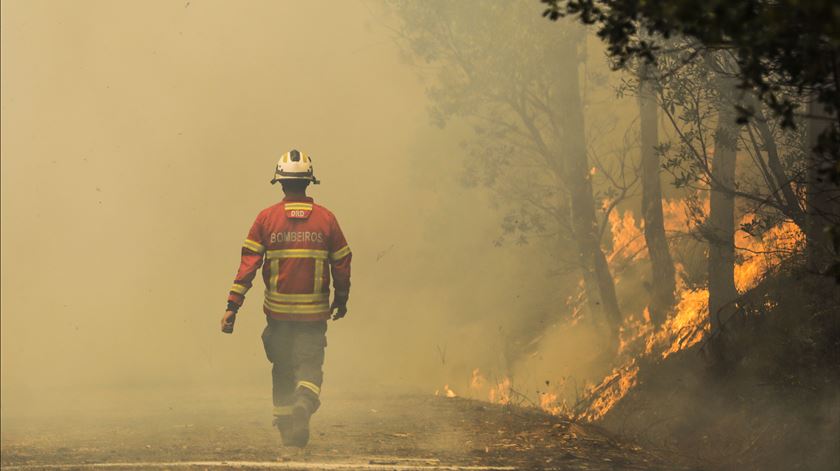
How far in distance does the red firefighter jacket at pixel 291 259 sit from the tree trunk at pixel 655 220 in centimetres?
740

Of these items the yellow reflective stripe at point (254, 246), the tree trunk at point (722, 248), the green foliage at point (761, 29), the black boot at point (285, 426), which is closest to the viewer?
the green foliage at point (761, 29)

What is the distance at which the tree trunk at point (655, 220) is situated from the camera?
56.0ft

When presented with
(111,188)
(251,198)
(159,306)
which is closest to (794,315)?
(159,306)

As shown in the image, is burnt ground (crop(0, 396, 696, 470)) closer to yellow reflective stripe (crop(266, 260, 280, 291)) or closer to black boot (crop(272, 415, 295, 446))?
black boot (crop(272, 415, 295, 446))

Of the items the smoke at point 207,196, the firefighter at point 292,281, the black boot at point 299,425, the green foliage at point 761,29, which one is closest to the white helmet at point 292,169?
the firefighter at point 292,281

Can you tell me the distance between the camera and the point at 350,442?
10.6 metres

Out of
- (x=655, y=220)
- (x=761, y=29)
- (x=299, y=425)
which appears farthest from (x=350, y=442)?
(x=655, y=220)

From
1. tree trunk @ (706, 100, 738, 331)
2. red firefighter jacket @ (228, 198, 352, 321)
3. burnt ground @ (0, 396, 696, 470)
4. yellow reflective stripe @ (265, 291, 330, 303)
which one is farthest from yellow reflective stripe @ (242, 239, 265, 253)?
tree trunk @ (706, 100, 738, 331)

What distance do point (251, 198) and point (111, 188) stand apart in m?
4.57

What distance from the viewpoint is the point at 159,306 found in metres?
32.9

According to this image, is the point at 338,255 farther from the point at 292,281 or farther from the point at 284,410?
the point at 284,410

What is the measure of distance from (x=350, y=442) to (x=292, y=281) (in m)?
1.46

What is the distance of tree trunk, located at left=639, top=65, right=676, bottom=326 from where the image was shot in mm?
17062

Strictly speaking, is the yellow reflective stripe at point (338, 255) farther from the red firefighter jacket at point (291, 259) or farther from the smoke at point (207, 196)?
the smoke at point (207, 196)
